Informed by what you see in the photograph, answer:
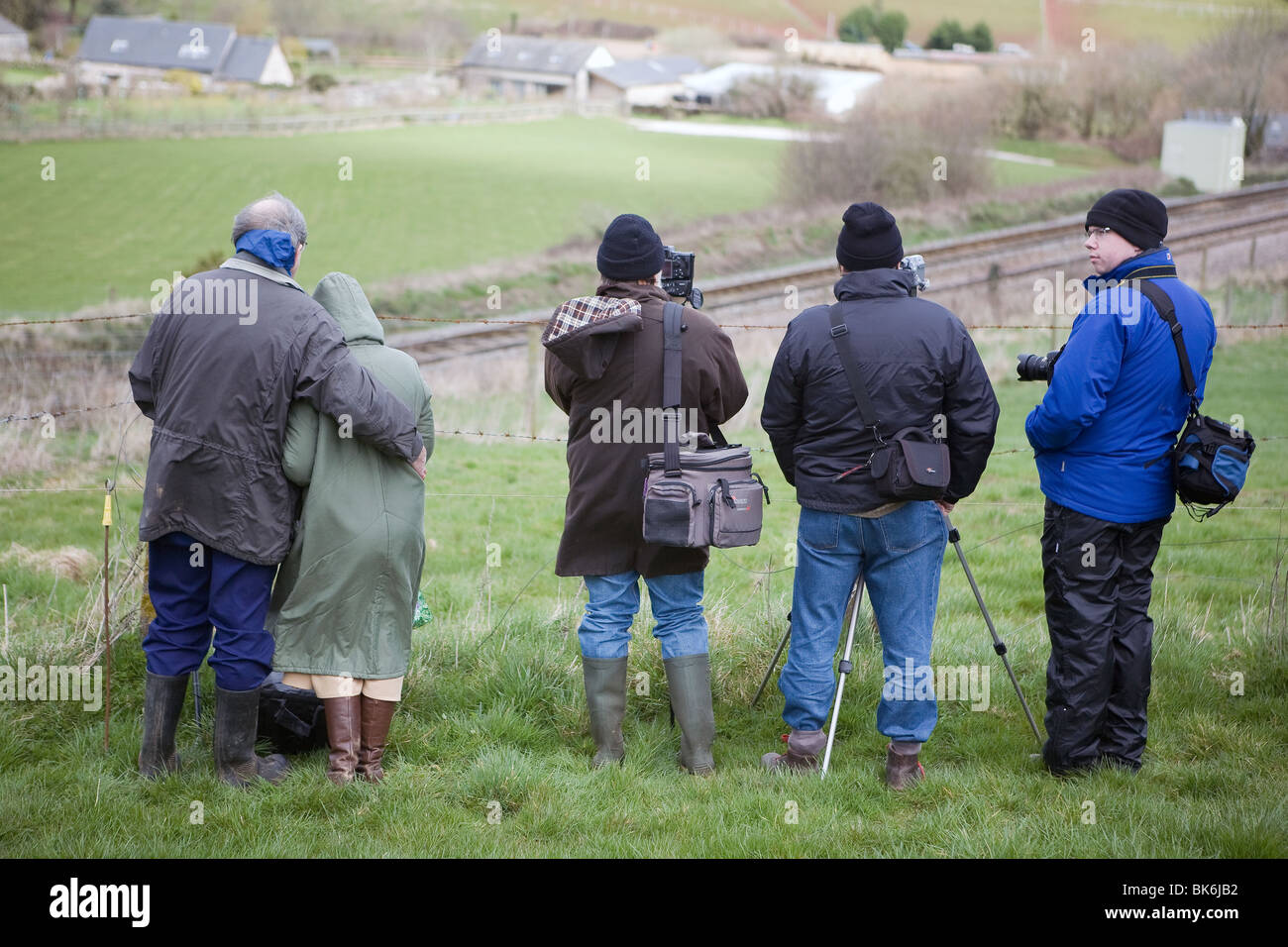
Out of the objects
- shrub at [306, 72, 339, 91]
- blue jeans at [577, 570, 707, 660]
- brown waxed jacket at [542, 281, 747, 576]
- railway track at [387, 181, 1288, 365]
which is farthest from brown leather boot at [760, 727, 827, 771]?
shrub at [306, 72, 339, 91]

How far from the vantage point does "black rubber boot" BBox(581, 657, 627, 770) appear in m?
4.45

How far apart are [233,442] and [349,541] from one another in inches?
20.3

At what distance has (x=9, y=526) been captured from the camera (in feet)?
29.3

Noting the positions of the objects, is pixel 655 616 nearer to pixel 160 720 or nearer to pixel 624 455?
pixel 624 455

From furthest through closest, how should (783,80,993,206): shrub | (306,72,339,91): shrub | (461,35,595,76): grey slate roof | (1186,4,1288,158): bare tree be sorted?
(461,35,595,76): grey slate roof
(306,72,339,91): shrub
(1186,4,1288,158): bare tree
(783,80,993,206): shrub

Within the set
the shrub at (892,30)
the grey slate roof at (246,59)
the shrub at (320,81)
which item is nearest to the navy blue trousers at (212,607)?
the shrub at (892,30)

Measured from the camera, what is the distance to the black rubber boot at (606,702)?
4449mm

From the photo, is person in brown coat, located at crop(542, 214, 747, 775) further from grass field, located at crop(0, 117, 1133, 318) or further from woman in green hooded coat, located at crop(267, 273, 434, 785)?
grass field, located at crop(0, 117, 1133, 318)

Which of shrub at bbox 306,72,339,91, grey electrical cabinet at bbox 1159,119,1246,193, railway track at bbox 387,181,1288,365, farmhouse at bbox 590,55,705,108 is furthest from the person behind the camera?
farmhouse at bbox 590,55,705,108

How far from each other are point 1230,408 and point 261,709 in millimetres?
11521

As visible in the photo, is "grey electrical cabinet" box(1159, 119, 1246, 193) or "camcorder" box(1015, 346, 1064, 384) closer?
"camcorder" box(1015, 346, 1064, 384)

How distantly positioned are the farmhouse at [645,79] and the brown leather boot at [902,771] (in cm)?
4878

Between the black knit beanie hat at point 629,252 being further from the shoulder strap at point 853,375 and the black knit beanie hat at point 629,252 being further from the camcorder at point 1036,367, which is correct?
the camcorder at point 1036,367
